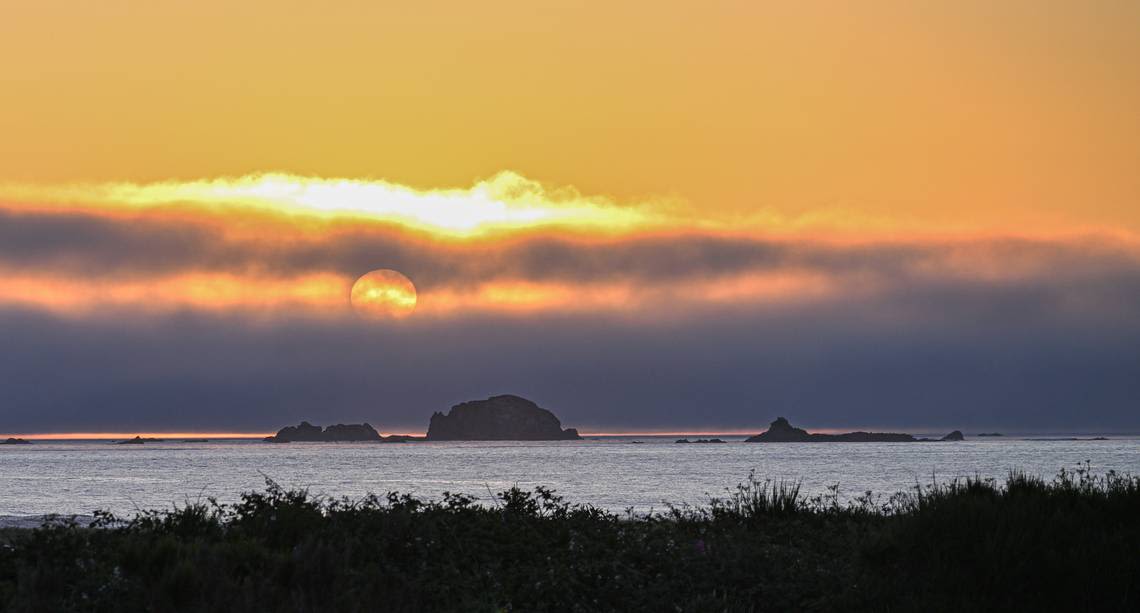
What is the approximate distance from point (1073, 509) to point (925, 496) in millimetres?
2173

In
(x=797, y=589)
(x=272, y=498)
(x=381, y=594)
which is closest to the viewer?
(x=381, y=594)

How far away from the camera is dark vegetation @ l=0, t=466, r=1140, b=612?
13.9 metres

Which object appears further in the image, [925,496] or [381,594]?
[925,496]

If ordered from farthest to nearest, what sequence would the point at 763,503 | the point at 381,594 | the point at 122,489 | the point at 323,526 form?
the point at 122,489, the point at 763,503, the point at 323,526, the point at 381,594

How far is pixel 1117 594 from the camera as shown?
15078mm

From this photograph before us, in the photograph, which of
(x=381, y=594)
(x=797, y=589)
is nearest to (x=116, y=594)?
(x=381, y=594)

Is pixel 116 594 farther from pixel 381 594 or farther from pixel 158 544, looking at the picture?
pixel 381 594

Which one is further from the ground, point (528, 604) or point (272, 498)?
point (272, 498)

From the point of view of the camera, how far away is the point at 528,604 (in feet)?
49.0

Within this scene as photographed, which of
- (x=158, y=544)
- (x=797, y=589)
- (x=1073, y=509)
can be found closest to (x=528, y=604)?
(x=797, y=589)

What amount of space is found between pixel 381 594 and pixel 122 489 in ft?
199

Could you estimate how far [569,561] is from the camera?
16.5 meters

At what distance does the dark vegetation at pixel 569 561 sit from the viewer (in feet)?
45.8

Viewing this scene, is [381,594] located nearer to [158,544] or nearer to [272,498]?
Answer: [158,544]
